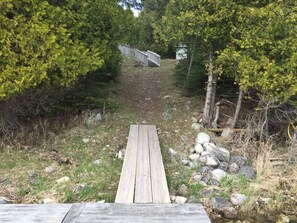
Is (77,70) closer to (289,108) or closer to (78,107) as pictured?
(78,107)

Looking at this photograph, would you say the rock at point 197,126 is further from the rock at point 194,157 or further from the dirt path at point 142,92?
the dirt path at point 142,92

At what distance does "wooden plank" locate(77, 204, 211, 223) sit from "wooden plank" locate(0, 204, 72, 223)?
11.9 inches

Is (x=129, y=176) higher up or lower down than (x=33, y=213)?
higher up

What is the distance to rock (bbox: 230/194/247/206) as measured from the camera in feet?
17.3

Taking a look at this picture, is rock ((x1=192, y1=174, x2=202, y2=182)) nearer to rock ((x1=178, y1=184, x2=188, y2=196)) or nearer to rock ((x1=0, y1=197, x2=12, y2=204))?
rock ((x1=178, y1=184, x2=188, y2=196))

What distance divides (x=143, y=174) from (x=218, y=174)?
5.71 ft

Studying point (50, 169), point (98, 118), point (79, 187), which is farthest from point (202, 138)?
point (50, 169)

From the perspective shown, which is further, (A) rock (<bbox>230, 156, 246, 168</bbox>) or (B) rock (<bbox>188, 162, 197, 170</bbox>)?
(A) rock (<bbox>230, 156, 246, 168</bbox>)

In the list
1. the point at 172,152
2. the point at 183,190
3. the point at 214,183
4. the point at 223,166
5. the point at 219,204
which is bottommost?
the point at 219,204

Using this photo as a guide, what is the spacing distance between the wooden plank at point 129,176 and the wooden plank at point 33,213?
0.82 m

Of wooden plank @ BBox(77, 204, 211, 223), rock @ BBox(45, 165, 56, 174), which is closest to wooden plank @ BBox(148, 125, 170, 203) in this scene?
wooden plank @ BBox(77, 204, 211, 223)

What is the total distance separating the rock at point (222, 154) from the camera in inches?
252

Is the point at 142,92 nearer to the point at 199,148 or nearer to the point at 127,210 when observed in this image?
the point at 199,148

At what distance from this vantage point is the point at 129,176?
16.3 feet
